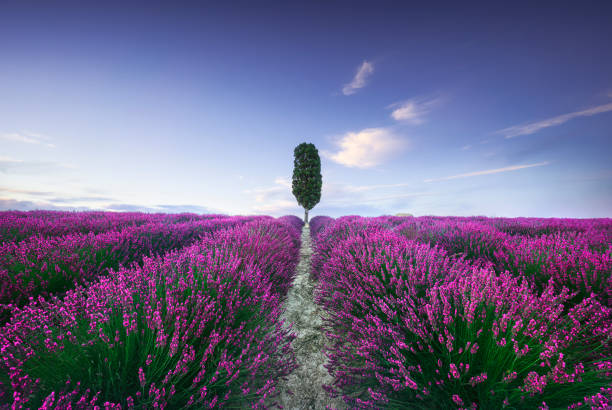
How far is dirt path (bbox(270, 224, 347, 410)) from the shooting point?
1805 millimetres

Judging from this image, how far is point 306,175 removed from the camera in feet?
74.8

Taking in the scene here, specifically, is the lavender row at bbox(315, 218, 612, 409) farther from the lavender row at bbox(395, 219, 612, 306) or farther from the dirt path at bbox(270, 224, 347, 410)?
the lavender row at bbox(395, 219, 612, 306)

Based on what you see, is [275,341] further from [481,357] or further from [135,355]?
[481,357]

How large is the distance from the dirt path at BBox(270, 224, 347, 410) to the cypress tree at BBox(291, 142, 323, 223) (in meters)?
18.9

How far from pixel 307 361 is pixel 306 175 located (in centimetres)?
2099

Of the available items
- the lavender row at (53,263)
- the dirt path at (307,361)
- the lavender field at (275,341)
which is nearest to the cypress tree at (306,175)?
the dirt path at (307,361)

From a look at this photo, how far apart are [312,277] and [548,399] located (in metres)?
3.70

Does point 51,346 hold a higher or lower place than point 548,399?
higher

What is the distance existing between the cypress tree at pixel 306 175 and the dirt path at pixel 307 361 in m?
18.9

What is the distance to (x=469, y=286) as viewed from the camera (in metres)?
1.79

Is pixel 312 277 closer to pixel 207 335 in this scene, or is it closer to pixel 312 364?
pixel 312 364

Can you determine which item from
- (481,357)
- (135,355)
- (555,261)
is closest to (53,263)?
(135,355)

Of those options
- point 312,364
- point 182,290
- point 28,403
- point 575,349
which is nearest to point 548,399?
point 575,349

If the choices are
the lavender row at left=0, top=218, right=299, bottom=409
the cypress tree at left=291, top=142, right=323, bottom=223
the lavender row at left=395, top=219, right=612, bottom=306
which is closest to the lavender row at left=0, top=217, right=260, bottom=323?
the lavender row at left=0, top=218, right=299, bottom=409
